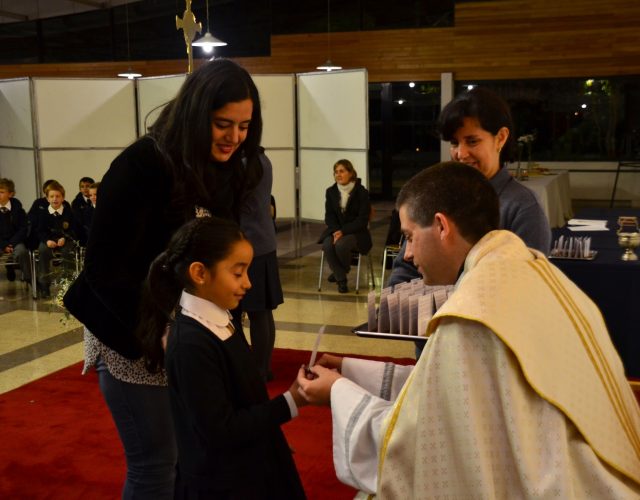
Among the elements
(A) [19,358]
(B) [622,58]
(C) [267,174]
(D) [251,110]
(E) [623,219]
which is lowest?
(A) [19,358]

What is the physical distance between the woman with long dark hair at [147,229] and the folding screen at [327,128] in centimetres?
609

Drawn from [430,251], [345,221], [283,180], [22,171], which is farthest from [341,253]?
[430,251]

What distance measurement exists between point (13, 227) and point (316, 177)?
3.09 metres

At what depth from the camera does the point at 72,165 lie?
8.73 metres

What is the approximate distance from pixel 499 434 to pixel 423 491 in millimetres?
187

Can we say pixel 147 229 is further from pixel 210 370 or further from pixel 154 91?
pixel 154 91

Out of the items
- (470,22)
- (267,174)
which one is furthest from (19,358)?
(470,22)

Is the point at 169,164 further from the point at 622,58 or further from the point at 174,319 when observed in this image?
the point at 622,58

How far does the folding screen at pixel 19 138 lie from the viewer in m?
8.55

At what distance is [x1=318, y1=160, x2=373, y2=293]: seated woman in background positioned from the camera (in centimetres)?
780

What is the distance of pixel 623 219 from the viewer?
6.34m

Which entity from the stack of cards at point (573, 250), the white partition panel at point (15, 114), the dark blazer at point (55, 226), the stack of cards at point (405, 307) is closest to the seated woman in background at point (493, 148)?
the stack of cards at point (405, 307)

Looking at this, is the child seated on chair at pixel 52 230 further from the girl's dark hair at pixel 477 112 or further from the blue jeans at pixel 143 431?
the blue jeans at pixel 143 431

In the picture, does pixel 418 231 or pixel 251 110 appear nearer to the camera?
pixel 418 231
